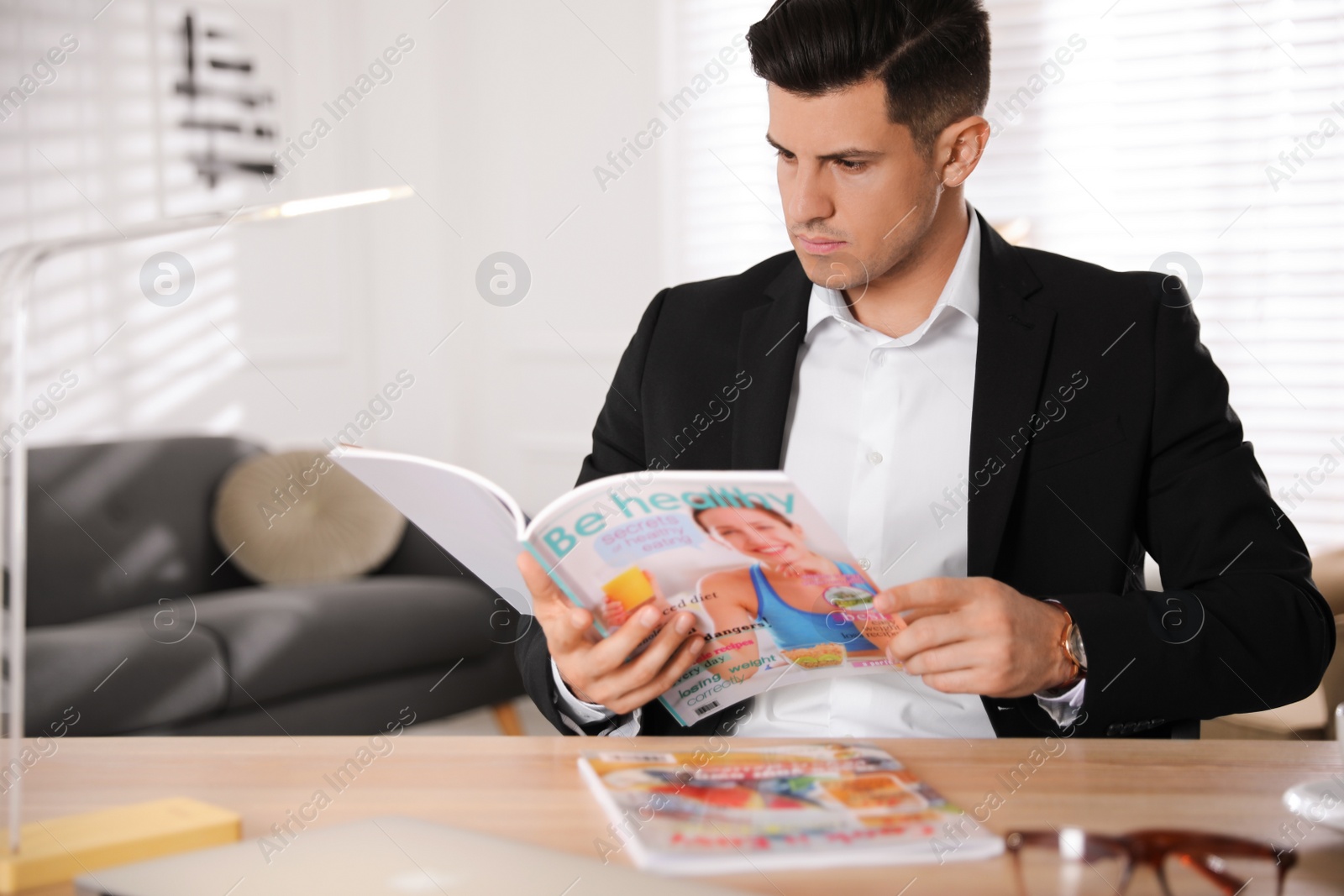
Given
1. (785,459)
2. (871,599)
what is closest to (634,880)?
(871,599)

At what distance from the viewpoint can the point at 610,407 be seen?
151 cm

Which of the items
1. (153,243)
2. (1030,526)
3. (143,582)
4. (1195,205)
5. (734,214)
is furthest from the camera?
(734,214)

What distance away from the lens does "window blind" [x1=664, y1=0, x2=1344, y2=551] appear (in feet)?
10.0

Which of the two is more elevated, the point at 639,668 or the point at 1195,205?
the point at 1195,205

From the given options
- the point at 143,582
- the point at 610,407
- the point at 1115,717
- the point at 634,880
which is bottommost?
the point at 143,582

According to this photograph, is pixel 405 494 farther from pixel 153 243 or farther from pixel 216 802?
pixel 153 243

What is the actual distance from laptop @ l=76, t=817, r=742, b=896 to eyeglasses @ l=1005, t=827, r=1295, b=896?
0.69 feet

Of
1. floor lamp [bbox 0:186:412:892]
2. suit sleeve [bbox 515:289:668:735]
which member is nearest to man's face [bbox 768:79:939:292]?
suit sleeve [bbox 515:289:668:735]

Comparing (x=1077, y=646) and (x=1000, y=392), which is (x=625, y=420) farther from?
(x=1077, y=646)

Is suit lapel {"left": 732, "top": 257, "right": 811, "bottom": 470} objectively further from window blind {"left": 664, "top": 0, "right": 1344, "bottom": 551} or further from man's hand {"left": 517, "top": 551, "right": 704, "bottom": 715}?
window blind {"left": 664, "top": 0, "right": 1344, "bottom": 551}

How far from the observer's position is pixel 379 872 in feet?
2.18

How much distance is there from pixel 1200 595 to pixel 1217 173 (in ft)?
8.05

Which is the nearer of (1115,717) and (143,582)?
(1115,717)

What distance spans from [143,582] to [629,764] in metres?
2.51
